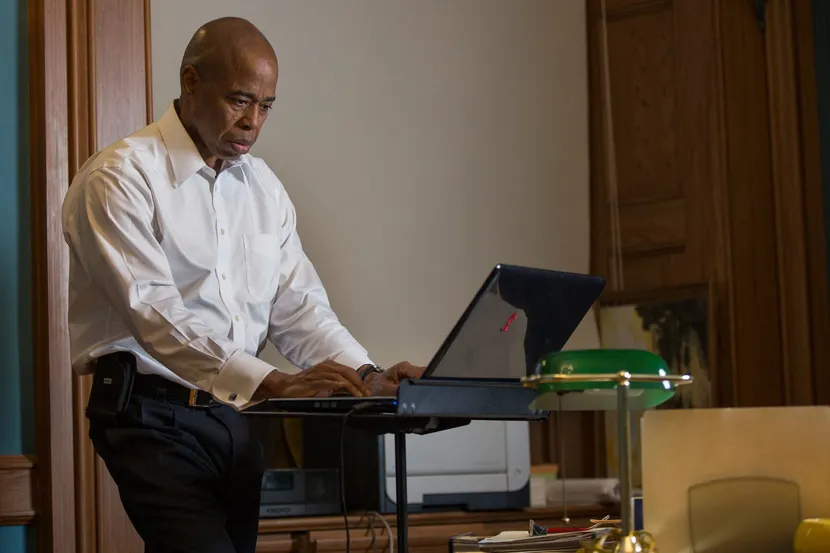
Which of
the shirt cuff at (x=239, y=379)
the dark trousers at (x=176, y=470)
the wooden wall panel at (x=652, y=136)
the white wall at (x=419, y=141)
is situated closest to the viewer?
the shirt cuff at (x=239, y=379)

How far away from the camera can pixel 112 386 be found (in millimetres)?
1905

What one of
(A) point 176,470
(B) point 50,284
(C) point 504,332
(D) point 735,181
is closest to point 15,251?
(B) point 50,284

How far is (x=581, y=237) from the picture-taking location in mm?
3814

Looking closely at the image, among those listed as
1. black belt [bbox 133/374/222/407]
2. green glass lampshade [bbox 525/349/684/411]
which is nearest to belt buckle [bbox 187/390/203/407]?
black belt [bbox 133/374/222/407]

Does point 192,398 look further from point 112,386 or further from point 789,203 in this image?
point 789,203

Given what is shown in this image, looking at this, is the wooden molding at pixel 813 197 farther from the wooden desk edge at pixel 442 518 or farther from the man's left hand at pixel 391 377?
the man's left hand at pixel 391 377

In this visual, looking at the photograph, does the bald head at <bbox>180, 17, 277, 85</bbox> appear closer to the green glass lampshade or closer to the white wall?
the green glass lampshade

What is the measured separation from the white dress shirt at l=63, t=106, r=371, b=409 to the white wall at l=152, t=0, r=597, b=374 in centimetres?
109

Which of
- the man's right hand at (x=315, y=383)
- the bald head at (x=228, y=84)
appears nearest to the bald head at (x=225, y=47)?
the bald head at (x=228, y=84)

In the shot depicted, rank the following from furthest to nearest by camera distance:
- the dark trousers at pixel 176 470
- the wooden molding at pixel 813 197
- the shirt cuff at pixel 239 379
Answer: the wooden molding at pixel 813 197
the dark trousers at pixel 176 470
the shirt cuff at pixel 239 379

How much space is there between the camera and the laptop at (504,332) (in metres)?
1.58

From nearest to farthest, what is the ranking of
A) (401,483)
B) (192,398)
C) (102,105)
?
1. (401,483)
2. (192,398)
3. (102,105)

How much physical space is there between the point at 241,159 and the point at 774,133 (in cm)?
191

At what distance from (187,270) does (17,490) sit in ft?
3.09
